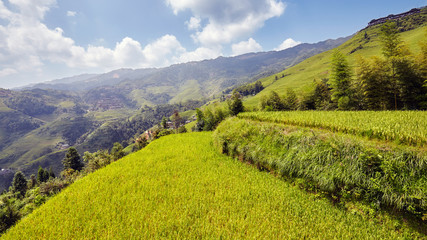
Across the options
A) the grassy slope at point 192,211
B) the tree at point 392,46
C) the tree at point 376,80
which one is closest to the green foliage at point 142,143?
the grassy slope at point 192,211

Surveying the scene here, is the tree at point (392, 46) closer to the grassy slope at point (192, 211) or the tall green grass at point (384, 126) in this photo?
the tall green grass at point (384, 126)

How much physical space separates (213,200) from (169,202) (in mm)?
2081

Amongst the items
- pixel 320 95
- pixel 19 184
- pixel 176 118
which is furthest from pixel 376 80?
pixel 176 118

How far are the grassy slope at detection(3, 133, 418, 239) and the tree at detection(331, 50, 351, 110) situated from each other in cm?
1779

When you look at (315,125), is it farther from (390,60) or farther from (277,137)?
(390,60)

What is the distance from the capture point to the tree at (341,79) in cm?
2034

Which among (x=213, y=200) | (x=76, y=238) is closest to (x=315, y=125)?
(x=213, y=200)

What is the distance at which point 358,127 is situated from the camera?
891 centimetres

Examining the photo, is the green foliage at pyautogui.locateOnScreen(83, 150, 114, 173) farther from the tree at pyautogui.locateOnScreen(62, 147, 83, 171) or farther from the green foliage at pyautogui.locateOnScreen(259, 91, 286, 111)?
the green foliage at pyautogui.locateOnScreen(259, 91, 286, 111)

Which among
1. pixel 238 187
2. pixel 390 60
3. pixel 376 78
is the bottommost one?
pixel 238 187

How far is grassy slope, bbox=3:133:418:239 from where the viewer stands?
19.4 feet

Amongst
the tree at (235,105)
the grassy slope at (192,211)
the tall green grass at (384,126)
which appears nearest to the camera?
the grassy slope at (192,211)

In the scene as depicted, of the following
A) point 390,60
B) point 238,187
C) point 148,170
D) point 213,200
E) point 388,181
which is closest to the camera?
point 388,181

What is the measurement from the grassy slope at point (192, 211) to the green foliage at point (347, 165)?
83 centimetres
